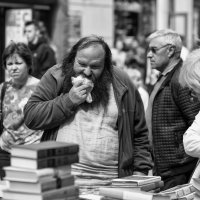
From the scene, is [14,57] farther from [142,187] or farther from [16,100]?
[142,187]

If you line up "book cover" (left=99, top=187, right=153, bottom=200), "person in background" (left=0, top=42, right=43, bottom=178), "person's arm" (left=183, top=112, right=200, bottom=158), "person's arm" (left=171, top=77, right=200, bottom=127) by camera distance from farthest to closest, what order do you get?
1. "person in background" (left=0, top=42, right=43, bottom=178)
2. "person's arm" (left=171, top=77, right=200, bottom=127)
3. "person's arm" (left=183, top=112, right=200, bottom=158)
4. "book cover" (left=99, top=187, right=153, bottom=200)

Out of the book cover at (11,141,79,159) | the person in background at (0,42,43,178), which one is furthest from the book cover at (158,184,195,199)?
the person in background at (0,42,43,178)

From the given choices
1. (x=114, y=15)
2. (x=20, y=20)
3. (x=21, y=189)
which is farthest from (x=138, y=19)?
(x=21, y=189)

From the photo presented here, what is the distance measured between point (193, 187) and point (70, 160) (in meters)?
0.78

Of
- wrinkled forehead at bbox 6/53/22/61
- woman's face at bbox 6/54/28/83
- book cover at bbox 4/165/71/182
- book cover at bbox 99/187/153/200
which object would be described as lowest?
book cover at bbox 99/187/153/200

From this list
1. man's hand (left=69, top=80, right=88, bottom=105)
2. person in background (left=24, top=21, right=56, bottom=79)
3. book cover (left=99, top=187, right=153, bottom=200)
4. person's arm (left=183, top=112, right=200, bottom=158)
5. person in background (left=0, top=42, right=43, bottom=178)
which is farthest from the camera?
person in background (left=24, top=21, right=56, bottom=79)

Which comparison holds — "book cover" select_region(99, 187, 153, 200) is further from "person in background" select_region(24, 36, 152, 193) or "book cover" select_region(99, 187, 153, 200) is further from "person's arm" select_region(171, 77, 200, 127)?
"person's arm" select_region(171, 77, 200, 127)

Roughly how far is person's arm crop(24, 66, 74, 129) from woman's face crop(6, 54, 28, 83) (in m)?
1.43

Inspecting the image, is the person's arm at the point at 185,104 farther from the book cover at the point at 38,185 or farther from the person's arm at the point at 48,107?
the book cover at the point at 38,185

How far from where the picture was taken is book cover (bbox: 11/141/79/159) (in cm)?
322

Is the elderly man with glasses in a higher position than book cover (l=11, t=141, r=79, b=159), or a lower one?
lower

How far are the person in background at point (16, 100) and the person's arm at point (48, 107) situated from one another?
1.33m

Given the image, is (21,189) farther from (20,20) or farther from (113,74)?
(20,20)

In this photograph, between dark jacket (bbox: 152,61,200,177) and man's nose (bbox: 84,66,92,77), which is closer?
man's nose (bbox: 84,66,92,77)
